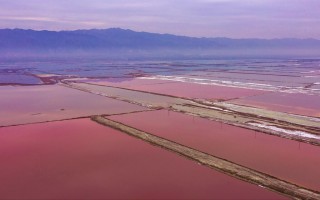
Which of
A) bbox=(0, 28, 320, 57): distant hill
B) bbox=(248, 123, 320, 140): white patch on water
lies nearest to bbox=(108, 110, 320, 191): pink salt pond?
bbox=(248, 123, 320, 140): white patch on water

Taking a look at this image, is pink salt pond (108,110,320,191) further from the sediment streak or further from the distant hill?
the distant hill

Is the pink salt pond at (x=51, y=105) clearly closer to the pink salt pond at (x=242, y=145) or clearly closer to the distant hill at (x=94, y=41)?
the pink salt pond at (x=242, y=145)

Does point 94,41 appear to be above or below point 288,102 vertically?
above

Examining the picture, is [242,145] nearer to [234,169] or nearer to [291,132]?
[234,169]

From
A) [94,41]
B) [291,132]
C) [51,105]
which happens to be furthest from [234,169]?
[94,41]

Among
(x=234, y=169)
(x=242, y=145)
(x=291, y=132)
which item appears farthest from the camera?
(x=291, y=132)

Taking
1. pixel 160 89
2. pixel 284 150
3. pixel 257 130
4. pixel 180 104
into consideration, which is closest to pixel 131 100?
pixel 180 104

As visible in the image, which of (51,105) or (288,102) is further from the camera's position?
(288,102)
